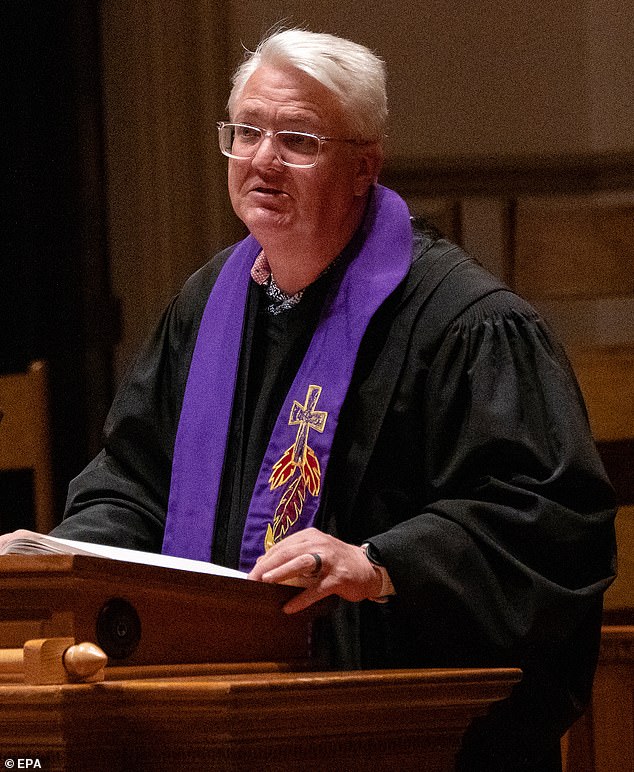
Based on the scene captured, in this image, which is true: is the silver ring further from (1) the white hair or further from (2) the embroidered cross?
(1) the white hair

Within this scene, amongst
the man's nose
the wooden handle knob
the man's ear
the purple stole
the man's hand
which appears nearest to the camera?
the wooden handle knob

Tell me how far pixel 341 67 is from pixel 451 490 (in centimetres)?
85

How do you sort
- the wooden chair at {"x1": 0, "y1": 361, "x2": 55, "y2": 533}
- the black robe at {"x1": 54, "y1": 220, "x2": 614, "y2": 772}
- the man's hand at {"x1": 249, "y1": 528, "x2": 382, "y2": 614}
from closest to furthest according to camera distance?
1. the man's hand at {"x1": 249, "y1": 528, "x2": 382, "y2": 614}
2. the black robe at {"x1": 54, "y1": 220, "x2": 614, "y2": 772}
3. the wooden chair at {"x1": 0, "y1": 361, "x2": 55, "y2": 533}

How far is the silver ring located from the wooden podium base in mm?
164

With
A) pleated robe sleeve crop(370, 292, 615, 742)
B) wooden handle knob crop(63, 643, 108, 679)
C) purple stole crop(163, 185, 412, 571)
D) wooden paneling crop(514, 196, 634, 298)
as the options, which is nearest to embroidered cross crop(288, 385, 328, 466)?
purple stole crop(163, 185, 412, 571)

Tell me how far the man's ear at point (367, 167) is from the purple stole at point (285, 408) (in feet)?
0.12

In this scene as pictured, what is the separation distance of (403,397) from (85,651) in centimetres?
99

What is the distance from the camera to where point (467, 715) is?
1.95 meters

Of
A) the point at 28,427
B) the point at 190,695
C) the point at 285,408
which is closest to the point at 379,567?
the point at 190,695

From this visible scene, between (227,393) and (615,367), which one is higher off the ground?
(227,393)

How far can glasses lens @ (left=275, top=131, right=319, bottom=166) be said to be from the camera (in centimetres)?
271

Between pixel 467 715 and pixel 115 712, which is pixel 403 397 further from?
pixel 115 712

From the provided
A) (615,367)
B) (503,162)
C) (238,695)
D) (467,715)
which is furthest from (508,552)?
(503,162)

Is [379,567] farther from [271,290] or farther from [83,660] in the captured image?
[271,290]
